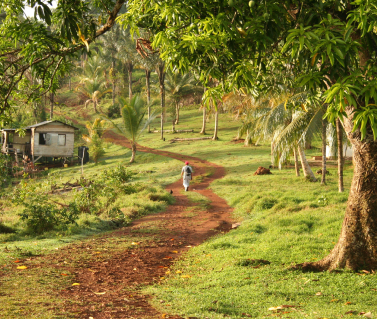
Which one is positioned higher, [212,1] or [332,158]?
[212,1]

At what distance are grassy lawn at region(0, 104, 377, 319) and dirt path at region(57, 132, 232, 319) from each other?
27 cm

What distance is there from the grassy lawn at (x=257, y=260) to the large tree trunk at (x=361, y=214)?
10.4 inches

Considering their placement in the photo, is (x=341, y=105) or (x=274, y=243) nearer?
(x=341, y=105)

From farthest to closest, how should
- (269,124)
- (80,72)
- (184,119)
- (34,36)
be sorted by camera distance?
(80,72) < (184,119) < (269,124) < (34,36)

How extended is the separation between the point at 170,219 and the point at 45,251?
504cm

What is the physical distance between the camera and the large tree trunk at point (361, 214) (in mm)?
6125

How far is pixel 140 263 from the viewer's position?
298 inches

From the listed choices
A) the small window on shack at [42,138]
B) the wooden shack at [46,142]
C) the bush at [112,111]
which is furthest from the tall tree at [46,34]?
the bush at [112,111]

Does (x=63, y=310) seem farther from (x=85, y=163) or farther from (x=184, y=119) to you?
(x=184, y=119)

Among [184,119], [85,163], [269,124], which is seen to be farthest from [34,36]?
[184,119]

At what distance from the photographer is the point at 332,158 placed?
24859 millimetres

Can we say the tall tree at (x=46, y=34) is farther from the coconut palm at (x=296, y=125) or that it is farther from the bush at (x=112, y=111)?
the bush at (x=112, y=111)

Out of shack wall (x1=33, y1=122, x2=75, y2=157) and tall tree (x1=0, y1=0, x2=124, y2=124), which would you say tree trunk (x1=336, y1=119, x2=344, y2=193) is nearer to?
tall tree (x1=0, y1=0, x2=124, y2=124)

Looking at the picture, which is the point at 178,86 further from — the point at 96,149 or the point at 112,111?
the point at 112,111
